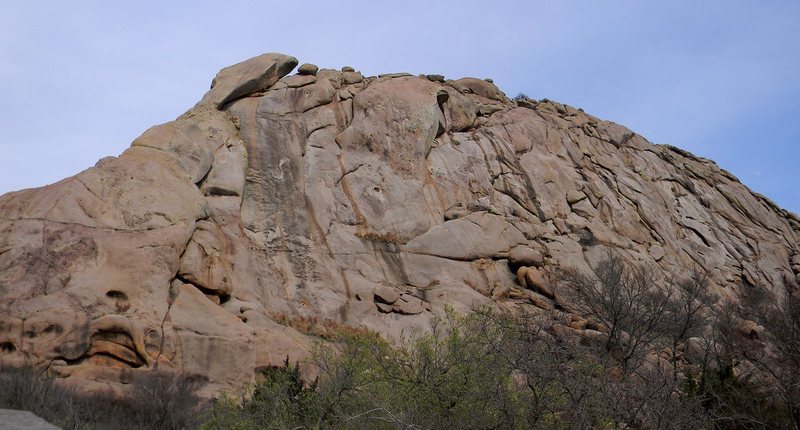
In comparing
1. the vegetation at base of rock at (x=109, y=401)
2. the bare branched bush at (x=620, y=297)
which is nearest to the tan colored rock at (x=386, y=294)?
the bare branched bush at (x=620, y=297)

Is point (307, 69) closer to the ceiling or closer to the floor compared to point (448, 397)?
closer to the ceiling

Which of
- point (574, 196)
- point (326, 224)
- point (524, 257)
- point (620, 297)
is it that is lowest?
point (620, 297)

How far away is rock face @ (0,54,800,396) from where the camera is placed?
17.5 meters

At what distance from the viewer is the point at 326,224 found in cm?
2505

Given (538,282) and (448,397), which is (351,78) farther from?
(448,397)

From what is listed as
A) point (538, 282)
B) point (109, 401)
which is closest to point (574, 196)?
point (538, 282)

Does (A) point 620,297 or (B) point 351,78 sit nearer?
(A) point 620,297

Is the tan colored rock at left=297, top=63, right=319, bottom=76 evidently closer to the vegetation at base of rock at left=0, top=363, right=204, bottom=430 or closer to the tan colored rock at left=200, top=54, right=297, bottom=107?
the tan colored rock at left=200, top=54, right=297, bottom=107

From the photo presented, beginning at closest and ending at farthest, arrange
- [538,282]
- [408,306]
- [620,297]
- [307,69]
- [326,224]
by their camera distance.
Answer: [408,306], [620,297], [326,224], [538,282], [307,69]

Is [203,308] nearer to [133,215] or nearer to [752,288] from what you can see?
[133,215]

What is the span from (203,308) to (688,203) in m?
25.7

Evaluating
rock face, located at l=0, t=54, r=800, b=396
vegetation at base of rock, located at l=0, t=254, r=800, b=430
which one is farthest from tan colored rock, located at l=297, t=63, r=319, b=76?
vegetation at base of rock, located at l=0, t=254, r=800, b=430

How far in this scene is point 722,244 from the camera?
115ft

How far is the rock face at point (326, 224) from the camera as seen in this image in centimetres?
1745
